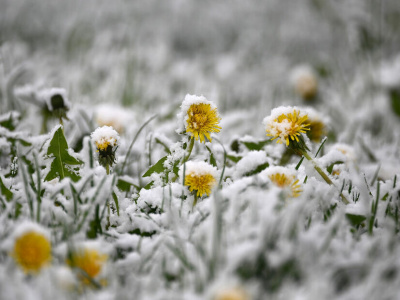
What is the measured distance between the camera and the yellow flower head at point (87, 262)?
67 cm

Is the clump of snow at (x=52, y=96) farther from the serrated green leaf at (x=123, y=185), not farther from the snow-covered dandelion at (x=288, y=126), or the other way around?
the snow-covered dandelion at (x=288, y=126)

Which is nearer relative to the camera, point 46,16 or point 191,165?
point 191,165

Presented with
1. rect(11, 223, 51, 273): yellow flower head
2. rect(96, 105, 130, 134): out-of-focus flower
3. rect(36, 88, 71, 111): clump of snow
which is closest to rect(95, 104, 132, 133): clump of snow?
rect(96, 105, 130, 134): out-of-focus flower

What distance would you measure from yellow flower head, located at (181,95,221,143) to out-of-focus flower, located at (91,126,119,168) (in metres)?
0.18

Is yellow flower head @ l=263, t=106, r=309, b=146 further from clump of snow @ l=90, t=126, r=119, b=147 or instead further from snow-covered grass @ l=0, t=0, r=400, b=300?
clump of snow @ l=90, t=126, r=119, b=147

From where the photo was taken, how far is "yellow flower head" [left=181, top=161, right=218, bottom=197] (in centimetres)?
92

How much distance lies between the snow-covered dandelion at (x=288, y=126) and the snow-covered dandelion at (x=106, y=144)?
37 cm

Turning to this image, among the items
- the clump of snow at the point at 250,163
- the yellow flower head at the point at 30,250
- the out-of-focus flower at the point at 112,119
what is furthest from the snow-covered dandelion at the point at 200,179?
the out-of-focus flower at the point at 112,119

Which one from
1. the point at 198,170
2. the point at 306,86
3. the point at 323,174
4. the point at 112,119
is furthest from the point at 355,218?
the point at 306,86

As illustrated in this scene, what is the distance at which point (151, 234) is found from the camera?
0.88m

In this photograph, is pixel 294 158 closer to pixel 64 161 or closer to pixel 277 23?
pixel 64 161

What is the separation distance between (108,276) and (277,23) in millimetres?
4517

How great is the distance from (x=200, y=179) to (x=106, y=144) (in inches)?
9.5

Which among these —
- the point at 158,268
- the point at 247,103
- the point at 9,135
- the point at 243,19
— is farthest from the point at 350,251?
the point at 243,19
